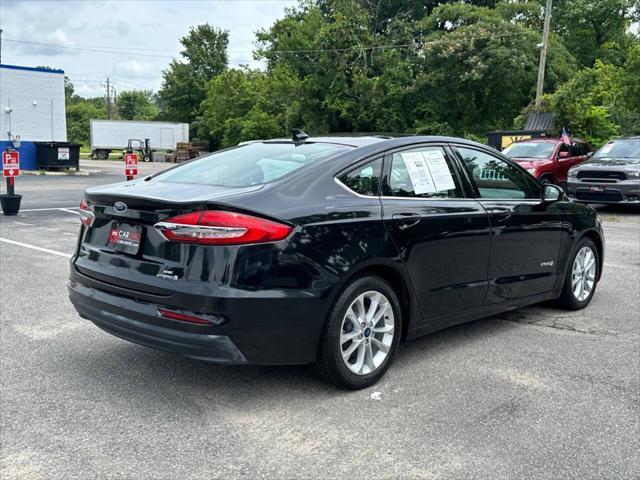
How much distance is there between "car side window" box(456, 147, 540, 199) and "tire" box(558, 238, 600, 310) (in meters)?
0.85

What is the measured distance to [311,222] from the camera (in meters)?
3.55

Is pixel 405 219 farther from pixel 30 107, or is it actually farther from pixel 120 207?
pixel 30 107

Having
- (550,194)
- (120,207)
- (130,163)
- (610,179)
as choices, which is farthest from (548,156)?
(120,207)

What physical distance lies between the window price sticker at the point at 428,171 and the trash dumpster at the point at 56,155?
87.7ft

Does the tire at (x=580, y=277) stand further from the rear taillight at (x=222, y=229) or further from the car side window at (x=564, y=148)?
the car side window at (x=564, y=148)

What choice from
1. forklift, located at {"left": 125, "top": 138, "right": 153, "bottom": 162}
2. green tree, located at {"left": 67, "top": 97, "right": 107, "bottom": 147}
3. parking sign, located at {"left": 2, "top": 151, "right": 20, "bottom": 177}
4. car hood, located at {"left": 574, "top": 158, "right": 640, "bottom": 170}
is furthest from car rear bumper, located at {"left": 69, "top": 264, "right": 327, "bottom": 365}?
green tree, located at {"left": 67, "top": 97, "right": 107, "bottom": 147}

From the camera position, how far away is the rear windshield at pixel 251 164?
3.91m

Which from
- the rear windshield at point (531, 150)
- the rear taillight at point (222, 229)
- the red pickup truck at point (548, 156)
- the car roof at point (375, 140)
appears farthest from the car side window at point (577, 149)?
the rear taillight at point (222, 229)

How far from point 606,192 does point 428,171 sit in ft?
36.5

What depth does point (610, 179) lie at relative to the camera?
45.8ft

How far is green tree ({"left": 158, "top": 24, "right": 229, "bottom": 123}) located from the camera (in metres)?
69.5

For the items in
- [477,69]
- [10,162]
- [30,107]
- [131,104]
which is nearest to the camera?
[10,162]

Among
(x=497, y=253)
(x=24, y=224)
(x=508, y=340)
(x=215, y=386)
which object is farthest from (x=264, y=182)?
(x=24, y=224)

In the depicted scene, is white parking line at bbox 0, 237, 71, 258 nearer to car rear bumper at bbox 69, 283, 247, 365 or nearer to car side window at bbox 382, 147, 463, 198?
car rear bumper at bbox 69, 283, 247, 365
